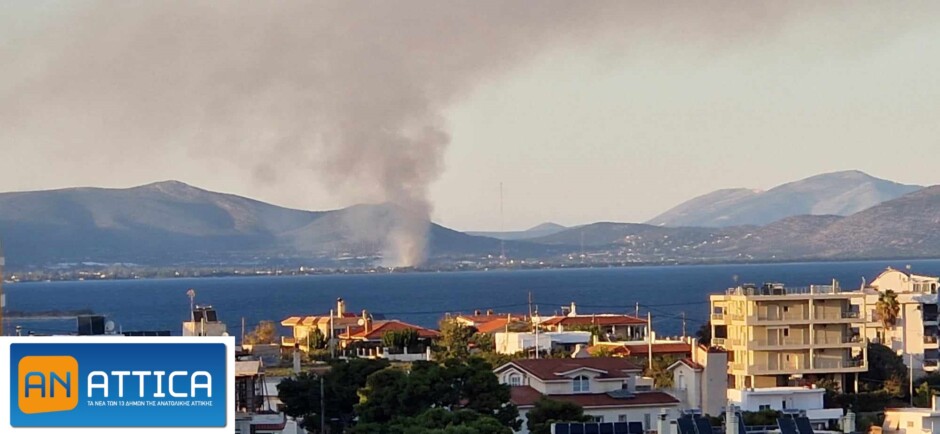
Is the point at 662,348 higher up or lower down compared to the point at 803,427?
higher up

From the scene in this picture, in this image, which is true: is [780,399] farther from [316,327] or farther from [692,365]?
[316,327]

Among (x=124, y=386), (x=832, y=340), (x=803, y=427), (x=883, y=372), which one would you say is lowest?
(x=883, y=372)

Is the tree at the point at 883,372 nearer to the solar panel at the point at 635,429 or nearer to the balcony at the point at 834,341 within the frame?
the balcony at the point at 834,341

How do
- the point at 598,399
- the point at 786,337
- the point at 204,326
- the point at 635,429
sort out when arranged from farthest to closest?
the point at 786,337
the point at 204,326
the point at 598,399
the point at 635,429

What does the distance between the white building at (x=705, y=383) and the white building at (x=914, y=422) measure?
308 inches

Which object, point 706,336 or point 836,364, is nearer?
point 836,364

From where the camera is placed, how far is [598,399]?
42.0 meters

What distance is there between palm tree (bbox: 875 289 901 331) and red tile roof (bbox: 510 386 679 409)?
2680 cm

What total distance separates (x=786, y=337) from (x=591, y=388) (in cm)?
1544

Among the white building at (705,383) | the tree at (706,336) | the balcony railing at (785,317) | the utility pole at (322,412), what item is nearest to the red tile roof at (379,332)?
the tree at (706,336)

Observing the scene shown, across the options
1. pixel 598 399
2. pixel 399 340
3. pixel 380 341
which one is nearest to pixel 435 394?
pixel 598 399

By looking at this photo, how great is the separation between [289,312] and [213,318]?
99.8m

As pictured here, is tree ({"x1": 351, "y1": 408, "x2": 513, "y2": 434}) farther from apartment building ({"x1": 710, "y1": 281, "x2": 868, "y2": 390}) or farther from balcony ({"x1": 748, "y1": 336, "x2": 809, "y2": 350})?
balcony ({"x1": 748, "y1": 336, "x2": 809, "y2": 350})

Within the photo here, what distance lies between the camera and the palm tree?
67438 mm
